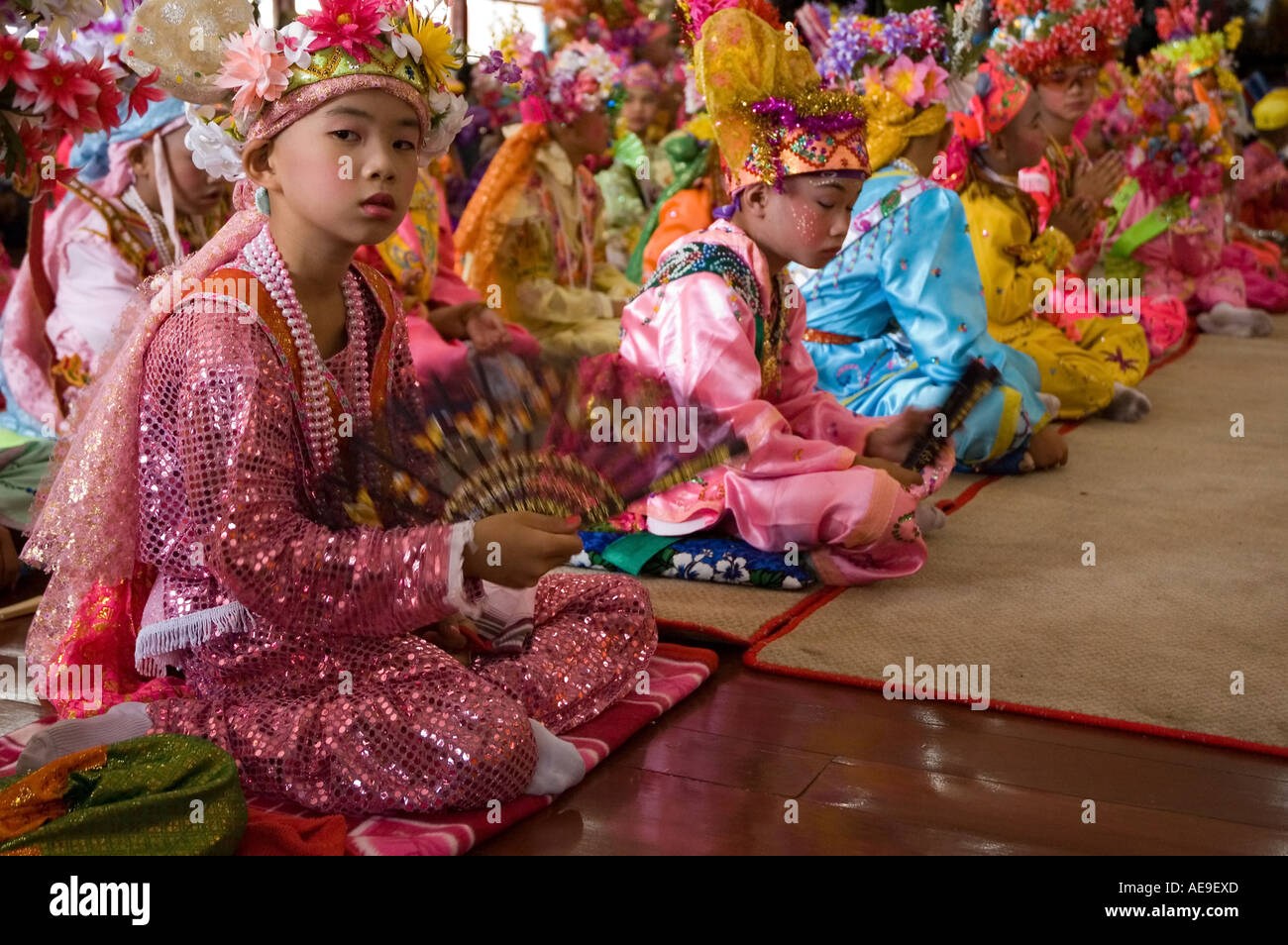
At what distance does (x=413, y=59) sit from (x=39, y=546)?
87cm

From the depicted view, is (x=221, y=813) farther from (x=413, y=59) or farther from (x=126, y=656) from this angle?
(x=413, y=59)

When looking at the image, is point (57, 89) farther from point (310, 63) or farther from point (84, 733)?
point (84, 733)

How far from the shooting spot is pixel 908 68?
382 cm

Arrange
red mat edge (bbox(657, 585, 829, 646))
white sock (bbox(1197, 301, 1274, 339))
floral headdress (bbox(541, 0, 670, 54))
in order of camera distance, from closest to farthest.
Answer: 1. red mat edge (bbox(657, 585, 829, 646))
2. floral headdress (bbox(541, 0, 670, 54))
3. white sock (bbox(1197, 301, 1274, 339))

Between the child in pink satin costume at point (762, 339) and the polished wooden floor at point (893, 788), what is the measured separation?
0.60 m

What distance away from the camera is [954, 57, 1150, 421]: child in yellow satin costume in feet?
14.2

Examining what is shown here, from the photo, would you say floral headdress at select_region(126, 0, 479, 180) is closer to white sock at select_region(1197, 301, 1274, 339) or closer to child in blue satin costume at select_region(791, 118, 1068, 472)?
child in blue satin costume at select_region(791, 118, 1068, 472)

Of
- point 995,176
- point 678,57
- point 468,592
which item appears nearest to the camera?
point 468,592

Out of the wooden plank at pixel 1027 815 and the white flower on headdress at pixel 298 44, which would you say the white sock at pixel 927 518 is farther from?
the white flower on headdress at pixel 298 44

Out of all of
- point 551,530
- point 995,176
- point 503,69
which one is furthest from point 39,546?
point 995,176

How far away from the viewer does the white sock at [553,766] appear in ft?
6.41

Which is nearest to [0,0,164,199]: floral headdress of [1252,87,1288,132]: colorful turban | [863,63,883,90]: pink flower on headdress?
[863,63,883,90]: pink flower on headdress

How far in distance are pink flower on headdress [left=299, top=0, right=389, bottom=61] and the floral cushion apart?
1.21 m

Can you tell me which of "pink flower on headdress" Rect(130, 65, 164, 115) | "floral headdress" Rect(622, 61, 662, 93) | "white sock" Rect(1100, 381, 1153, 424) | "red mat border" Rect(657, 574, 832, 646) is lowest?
"red mat border" Rect(657, 574, 832, 646)
